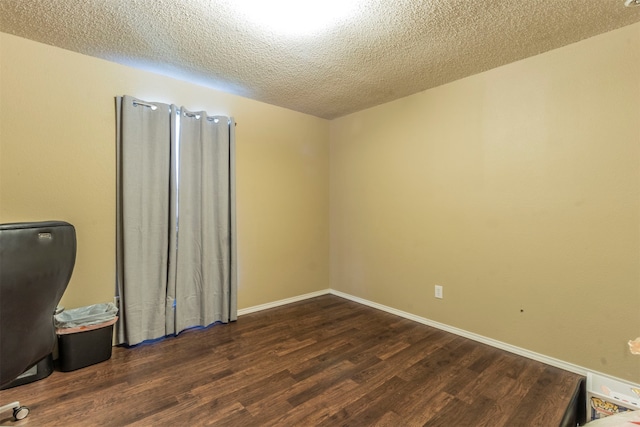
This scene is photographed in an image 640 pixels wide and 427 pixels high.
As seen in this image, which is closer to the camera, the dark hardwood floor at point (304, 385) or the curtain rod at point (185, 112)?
the dark hardwood floor at point (304, 385)

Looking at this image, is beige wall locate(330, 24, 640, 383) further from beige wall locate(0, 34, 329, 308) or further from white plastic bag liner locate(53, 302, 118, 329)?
white plastic bag liner locate(53, 302, 118, 329)

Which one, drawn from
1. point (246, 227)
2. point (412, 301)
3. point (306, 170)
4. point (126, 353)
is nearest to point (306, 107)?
point (306, 170)

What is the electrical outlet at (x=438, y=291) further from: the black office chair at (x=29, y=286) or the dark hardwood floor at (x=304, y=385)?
the black office chair at (x=29, y=286)

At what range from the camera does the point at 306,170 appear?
150 inches

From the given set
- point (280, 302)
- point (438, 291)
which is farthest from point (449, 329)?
point (280, 302)

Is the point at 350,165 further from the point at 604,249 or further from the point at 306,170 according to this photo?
the point at 604,249

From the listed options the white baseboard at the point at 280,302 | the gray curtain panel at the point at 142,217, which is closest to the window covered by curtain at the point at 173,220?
the gray curtain panel at the point at 142,217

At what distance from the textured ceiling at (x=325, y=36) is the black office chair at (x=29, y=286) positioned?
138cm

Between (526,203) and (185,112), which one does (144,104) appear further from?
(526,203)

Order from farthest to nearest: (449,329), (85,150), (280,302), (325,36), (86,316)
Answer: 1. (280,302)
2. (449,329)
3. (85,150)
4. (86,316)
5. (325,36)

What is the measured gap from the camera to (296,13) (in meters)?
1.82

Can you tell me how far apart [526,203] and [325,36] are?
1958mm

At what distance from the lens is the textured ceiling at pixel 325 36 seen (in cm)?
177

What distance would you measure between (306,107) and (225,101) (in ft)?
3.10
